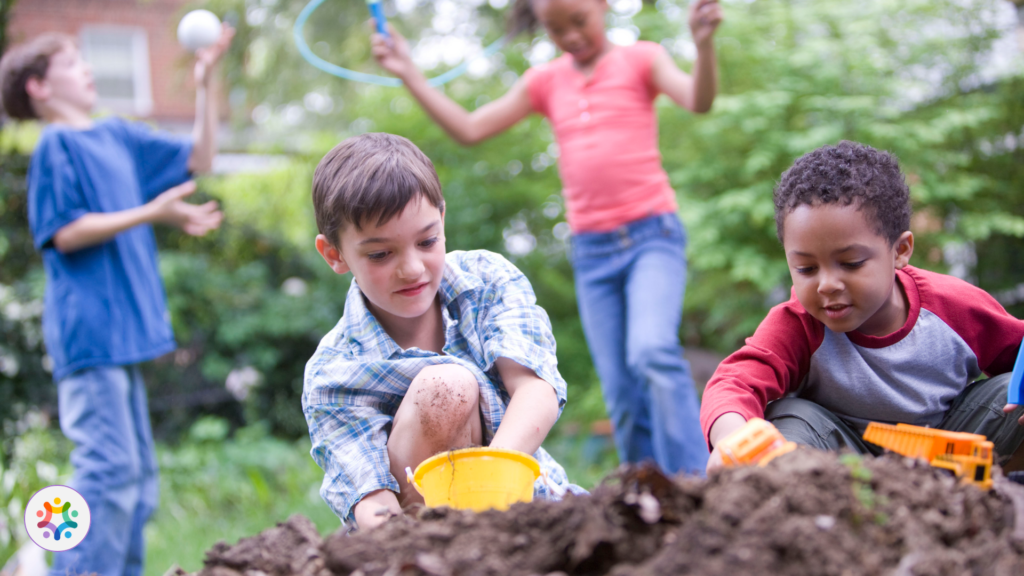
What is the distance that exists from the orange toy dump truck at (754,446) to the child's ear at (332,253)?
103cm

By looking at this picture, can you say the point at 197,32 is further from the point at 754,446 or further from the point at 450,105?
Result: the point at 754,446

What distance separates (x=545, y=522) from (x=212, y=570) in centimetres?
52

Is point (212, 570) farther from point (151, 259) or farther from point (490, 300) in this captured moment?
point (151, 259)

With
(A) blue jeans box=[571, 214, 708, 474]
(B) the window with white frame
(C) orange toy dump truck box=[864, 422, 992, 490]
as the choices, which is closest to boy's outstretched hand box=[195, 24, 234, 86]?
(A) blue jeans box=[571, 214, 708, 474]

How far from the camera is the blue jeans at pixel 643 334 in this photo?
2619mm

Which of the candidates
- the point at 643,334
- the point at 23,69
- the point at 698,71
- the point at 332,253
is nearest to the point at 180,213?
the point at 23,69

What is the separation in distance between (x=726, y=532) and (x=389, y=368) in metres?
1.00

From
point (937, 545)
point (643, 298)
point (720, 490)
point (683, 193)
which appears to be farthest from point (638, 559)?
point (683, 193)

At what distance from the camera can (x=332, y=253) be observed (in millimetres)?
1916

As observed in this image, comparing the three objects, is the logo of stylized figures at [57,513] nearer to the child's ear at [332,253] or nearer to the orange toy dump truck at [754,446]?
the child's ear at [332,253]

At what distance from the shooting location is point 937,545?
982 mm

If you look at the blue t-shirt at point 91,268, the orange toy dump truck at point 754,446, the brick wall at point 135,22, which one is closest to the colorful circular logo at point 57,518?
the orange toy dump truck at point 754,446

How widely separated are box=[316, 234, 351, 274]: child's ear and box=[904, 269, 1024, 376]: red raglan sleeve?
137 cm

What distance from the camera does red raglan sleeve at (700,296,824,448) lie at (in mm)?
1587
